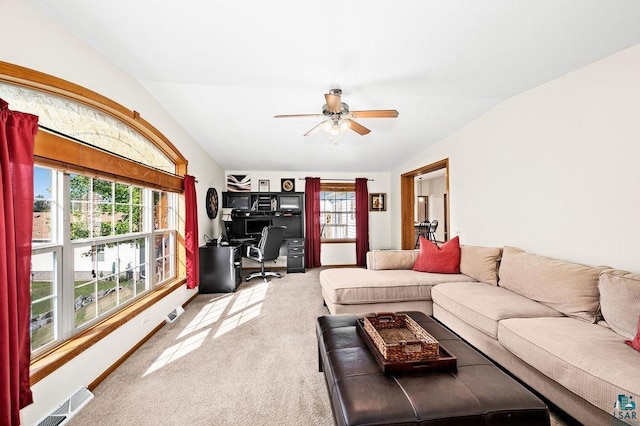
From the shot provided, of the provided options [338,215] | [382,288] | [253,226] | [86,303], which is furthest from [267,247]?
[86,303]

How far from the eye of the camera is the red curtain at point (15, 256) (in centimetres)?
115

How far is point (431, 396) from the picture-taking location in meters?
1.08

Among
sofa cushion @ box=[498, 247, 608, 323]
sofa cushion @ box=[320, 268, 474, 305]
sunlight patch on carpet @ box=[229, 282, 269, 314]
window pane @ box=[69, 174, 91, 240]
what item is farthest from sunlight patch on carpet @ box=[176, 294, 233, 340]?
sofa cushion @ box=[498, 247, 608, 323]

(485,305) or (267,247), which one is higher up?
(267,247)

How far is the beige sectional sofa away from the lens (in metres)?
1.24

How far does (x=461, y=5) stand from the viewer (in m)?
1.46

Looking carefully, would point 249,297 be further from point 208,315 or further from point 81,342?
point 81,342

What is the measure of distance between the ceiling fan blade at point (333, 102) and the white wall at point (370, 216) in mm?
3560

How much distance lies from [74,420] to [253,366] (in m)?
1.08

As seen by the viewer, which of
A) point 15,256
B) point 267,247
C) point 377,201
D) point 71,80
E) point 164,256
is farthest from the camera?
point 377,201

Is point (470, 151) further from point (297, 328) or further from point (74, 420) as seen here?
point (74, 420)

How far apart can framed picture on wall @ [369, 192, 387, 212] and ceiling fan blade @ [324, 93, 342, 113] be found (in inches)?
158

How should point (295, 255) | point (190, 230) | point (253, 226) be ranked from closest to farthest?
point (190, 230) < point (295, 255) < point (253, 226)

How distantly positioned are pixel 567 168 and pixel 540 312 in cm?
132
